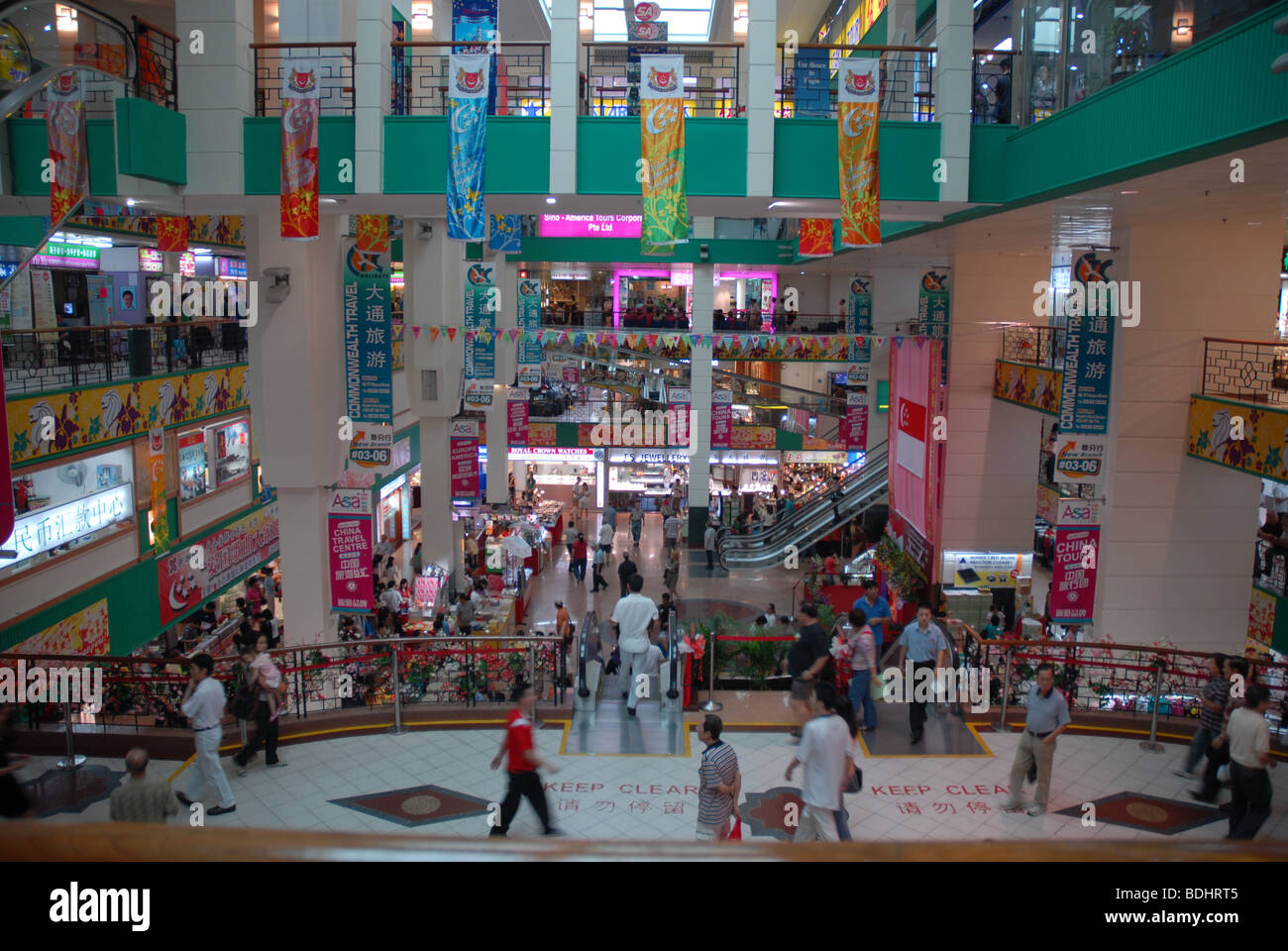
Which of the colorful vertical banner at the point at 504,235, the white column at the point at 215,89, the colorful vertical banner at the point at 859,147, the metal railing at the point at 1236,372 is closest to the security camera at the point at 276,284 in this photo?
the white column at the point at 215,89

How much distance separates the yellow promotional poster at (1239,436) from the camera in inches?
356

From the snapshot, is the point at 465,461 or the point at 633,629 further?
the point at 465,461

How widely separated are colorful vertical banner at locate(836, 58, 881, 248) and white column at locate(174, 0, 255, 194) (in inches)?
230

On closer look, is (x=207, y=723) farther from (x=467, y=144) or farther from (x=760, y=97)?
(x=760, y=97)

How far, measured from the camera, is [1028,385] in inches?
542

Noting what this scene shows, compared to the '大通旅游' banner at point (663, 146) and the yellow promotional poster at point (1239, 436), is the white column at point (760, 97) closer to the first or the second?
the '大通旅游' banner at point (663, 146)

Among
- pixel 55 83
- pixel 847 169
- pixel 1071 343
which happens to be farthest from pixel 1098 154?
pixel 55 83

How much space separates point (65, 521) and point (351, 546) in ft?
11.9

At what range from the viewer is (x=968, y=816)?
272 inches

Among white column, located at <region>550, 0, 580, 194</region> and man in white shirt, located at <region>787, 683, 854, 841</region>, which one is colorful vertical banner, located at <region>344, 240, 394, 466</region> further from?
man in white shirt, located at <region>787, 683, 854, 841</region>

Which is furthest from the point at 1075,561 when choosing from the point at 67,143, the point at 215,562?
the point at 215,562

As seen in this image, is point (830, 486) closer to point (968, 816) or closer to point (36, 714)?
point (968, 816)

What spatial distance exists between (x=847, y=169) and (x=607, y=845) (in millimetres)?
8647

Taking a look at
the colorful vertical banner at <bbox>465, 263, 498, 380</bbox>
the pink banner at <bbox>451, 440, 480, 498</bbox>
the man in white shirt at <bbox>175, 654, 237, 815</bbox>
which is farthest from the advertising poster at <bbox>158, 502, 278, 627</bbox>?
the man in white shirt at <bbox>175, 654, 237, 815</bbox>
